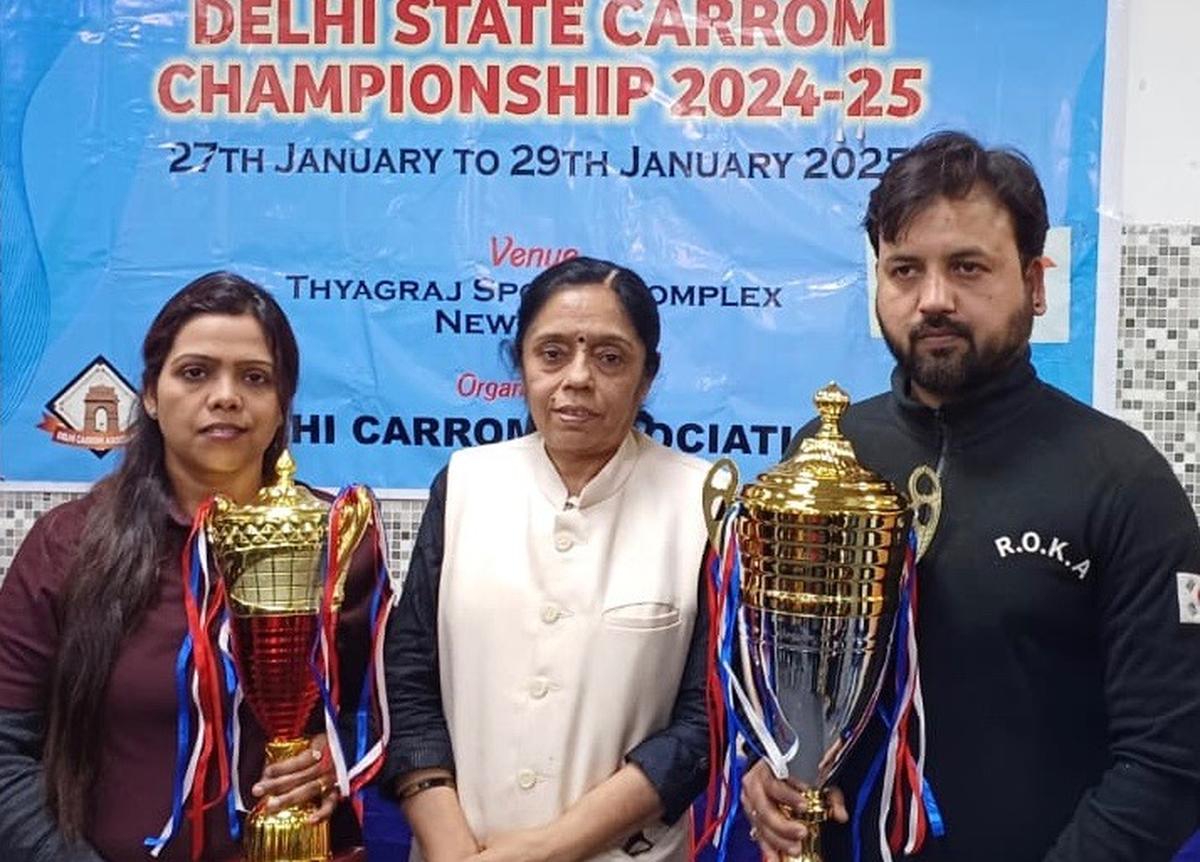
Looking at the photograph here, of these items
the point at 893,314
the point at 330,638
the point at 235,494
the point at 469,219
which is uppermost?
the point at 469,219

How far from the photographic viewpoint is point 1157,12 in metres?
2.13

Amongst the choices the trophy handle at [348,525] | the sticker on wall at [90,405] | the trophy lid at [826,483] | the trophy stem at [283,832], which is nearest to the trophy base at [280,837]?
the trophy stem at [283,832]

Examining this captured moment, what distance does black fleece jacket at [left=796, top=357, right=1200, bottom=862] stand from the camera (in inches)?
48.2

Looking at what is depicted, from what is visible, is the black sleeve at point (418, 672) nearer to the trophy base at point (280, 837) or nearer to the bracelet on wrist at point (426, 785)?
the bracelet on wrist at point (426, 785)

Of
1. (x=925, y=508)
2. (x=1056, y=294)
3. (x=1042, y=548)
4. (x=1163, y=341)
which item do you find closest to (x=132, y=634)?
(x=925, y=508)

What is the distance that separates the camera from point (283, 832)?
1420 mm

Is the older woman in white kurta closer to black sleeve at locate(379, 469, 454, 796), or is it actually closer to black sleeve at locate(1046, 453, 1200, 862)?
black sleeve at locate(379, 469, 454, 796)

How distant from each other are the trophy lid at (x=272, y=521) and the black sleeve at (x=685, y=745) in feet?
1.48

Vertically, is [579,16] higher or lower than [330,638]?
higher

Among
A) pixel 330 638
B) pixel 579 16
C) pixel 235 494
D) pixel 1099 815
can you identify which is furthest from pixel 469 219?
pixel 1099 815

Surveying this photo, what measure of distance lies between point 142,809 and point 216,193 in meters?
1.19

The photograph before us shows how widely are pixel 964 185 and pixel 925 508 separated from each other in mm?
335

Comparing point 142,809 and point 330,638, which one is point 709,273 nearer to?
point 330,638

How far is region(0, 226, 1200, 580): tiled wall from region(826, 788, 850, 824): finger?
1.09m
